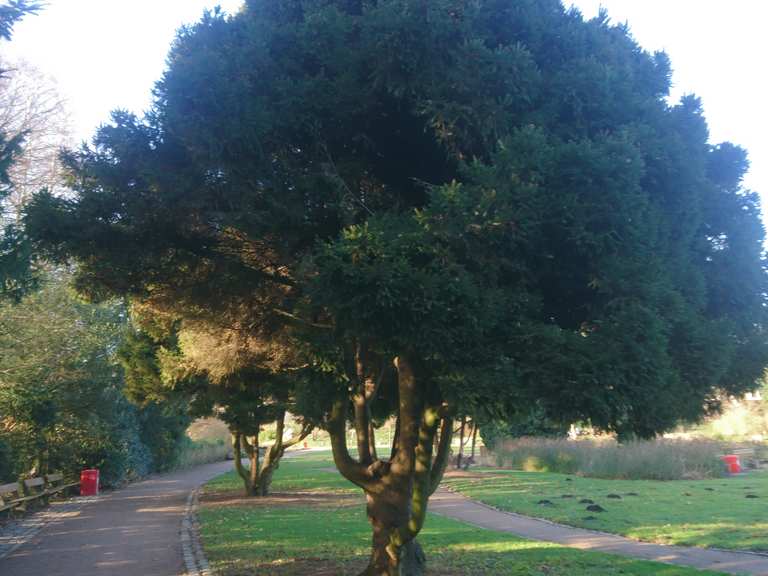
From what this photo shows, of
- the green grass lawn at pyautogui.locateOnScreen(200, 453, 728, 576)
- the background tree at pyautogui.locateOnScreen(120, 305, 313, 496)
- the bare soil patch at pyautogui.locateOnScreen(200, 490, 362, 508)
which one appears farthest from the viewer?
the bare soil patch at pyautogui.locateOnScreen(200, 490, 362, 508)

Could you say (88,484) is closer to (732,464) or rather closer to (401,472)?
(401,472)

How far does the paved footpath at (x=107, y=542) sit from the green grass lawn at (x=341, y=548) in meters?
0.77

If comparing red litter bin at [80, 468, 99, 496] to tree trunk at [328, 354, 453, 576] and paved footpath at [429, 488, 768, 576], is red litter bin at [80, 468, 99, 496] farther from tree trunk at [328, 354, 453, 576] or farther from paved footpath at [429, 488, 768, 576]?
tree trunk at [328, 354, 453, 576]

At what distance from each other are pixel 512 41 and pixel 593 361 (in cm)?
384

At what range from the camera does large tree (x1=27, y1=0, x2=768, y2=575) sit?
21.6 ft

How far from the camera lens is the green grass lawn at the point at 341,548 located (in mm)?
11141

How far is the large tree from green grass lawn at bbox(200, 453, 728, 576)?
6.64 ft

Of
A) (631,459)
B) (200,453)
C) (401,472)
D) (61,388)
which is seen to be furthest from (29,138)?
(200,453)

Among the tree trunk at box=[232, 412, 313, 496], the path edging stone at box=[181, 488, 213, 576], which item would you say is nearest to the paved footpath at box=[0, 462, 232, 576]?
the path edging stone at box=[181, 488, 213, 576]

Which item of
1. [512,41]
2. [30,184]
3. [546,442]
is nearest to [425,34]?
[512,41]

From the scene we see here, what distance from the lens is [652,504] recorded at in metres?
21.0

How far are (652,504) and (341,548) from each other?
1134 cm

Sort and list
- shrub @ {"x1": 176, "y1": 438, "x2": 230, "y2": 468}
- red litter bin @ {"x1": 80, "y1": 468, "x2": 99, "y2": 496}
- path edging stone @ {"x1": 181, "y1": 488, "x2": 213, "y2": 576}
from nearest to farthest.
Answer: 1. path edging stone @ {"x1": 181, "y1": 488, "x2": 213, "y2": 576}
2. red litter bin @ {"x1": 80, "y1": 468, "x2": 99, "y2": 496}
3. shrub @ {"x1": 176, "y1": 438, "x2": 230, "y2": 468}

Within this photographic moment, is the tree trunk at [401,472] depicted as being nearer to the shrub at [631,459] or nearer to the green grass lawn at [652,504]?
the green grass lawn at [652,504]
